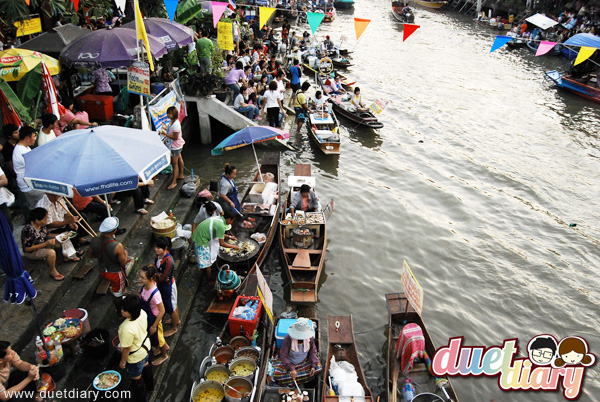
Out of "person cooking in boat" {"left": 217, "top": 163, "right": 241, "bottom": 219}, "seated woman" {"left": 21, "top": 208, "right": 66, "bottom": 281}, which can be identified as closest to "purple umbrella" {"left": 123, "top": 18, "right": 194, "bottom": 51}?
"person cooking in boat" {"left": 217, "top": 163, "right": 241, "bottom": 219}

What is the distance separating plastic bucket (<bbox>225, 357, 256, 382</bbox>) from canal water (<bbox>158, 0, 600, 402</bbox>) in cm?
92

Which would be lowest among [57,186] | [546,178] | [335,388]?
[546,178]

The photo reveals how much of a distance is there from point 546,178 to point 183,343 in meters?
14.0

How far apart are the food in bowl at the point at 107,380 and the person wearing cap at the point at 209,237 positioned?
2.59m

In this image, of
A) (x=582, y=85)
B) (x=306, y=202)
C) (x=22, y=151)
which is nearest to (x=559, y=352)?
(x=306, y=202)

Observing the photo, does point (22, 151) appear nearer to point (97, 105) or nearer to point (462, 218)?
point (97, 105)

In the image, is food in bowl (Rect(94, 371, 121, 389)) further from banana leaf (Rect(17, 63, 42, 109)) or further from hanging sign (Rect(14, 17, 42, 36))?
hanging sign (Rect(14, 17, 42, 36))

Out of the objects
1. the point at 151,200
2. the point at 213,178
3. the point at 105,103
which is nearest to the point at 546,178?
the point at 213,178

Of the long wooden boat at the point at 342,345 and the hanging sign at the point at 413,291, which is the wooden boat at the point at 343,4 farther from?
the long wooden boat at the point at 342,345

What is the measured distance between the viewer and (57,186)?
5.74 m

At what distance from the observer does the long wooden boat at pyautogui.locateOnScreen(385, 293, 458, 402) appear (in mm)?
6496

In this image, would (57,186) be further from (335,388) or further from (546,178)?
(546,178)

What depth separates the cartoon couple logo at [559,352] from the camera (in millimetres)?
7062

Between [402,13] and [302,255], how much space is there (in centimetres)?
4288
